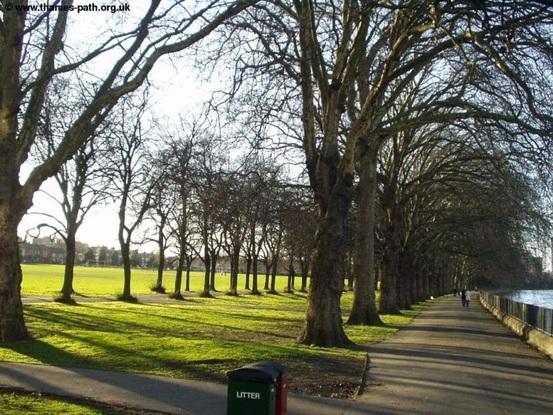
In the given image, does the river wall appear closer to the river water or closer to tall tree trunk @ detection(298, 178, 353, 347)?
tall tree trunk @ detection(298, 178, 353, 347)

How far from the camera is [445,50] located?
1791cm

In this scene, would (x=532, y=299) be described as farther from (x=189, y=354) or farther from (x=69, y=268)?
(x=189, y=354)

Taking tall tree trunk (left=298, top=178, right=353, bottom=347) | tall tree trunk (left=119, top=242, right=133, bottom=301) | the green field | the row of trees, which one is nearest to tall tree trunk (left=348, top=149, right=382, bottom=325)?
the row of trees

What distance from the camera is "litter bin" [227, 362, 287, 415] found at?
5.30m

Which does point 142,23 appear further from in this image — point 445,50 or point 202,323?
point 202,323

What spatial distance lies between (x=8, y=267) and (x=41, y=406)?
7363mm

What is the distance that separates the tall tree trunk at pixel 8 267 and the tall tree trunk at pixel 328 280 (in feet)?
24.8

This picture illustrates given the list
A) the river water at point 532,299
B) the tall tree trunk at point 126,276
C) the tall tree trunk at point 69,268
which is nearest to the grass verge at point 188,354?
the tall tree trunk at point 69,268

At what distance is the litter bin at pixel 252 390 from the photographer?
17.4 ft

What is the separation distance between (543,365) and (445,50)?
8.84m

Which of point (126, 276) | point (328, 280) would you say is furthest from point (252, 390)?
point (126, 276)

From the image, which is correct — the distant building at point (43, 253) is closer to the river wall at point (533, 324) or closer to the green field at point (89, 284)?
the green field at point (89, 284)

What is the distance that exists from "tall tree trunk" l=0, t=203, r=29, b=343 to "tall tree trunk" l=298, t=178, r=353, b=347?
7549mm

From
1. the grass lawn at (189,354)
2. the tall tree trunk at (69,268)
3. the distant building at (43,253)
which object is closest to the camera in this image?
the grass lawn at (189,354)
